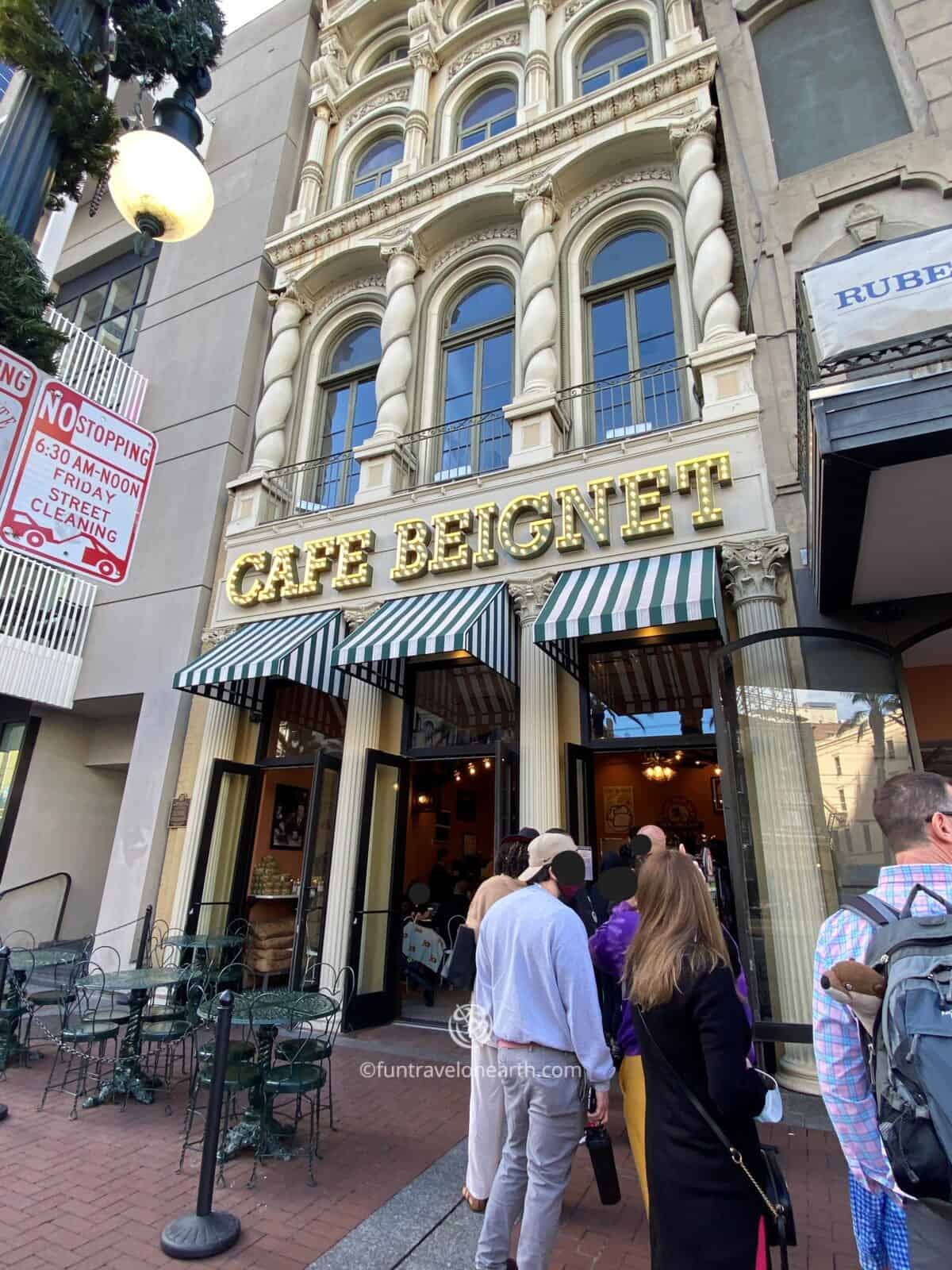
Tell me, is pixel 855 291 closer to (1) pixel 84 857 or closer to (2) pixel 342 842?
(2) pixel 342 842

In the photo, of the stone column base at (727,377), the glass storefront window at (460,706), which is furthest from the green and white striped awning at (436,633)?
the stone column base at (727,377)

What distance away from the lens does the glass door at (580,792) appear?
745 cm

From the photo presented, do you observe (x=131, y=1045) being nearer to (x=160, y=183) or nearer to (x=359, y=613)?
(x=359, y=613)

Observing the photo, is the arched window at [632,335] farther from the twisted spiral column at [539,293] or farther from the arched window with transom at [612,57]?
the arched window with transom at [612,57]

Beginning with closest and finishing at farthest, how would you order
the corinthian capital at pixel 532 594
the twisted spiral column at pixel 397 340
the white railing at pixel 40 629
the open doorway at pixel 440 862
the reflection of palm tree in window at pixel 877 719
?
1. the reflection of palm tree in window at pixel 877 719
2. the corinthian capital at pixel 532 594
3. the open doorway at pixel 440 862
4. the twisted spiral column at pixel 397 340
5. the white railing at pixel 40 629

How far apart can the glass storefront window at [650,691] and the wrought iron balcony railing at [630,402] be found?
108 inches

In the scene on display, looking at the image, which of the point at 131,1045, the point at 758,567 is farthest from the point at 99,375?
the point at 758,567

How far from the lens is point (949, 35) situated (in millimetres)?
8125

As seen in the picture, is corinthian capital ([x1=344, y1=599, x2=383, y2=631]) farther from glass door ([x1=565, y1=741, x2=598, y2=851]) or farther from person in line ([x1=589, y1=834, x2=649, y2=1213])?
person in line ([x1=589, y1=834, x2=649, y2=1213])

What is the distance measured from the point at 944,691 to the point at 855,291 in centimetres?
519

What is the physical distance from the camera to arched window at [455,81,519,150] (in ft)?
39.3

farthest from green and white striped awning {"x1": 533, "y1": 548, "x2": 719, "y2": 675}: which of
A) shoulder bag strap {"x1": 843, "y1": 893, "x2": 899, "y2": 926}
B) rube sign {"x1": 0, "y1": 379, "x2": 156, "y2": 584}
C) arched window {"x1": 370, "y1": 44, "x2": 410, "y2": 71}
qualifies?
arched window {"x1": 370, "y1": 44, "x2": 410, "y2": 71}

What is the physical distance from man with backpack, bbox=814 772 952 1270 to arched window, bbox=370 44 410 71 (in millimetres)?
17625

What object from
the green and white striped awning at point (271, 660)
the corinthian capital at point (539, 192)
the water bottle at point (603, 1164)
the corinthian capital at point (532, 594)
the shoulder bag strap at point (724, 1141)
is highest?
the corinthian capital at point (539, 192)
